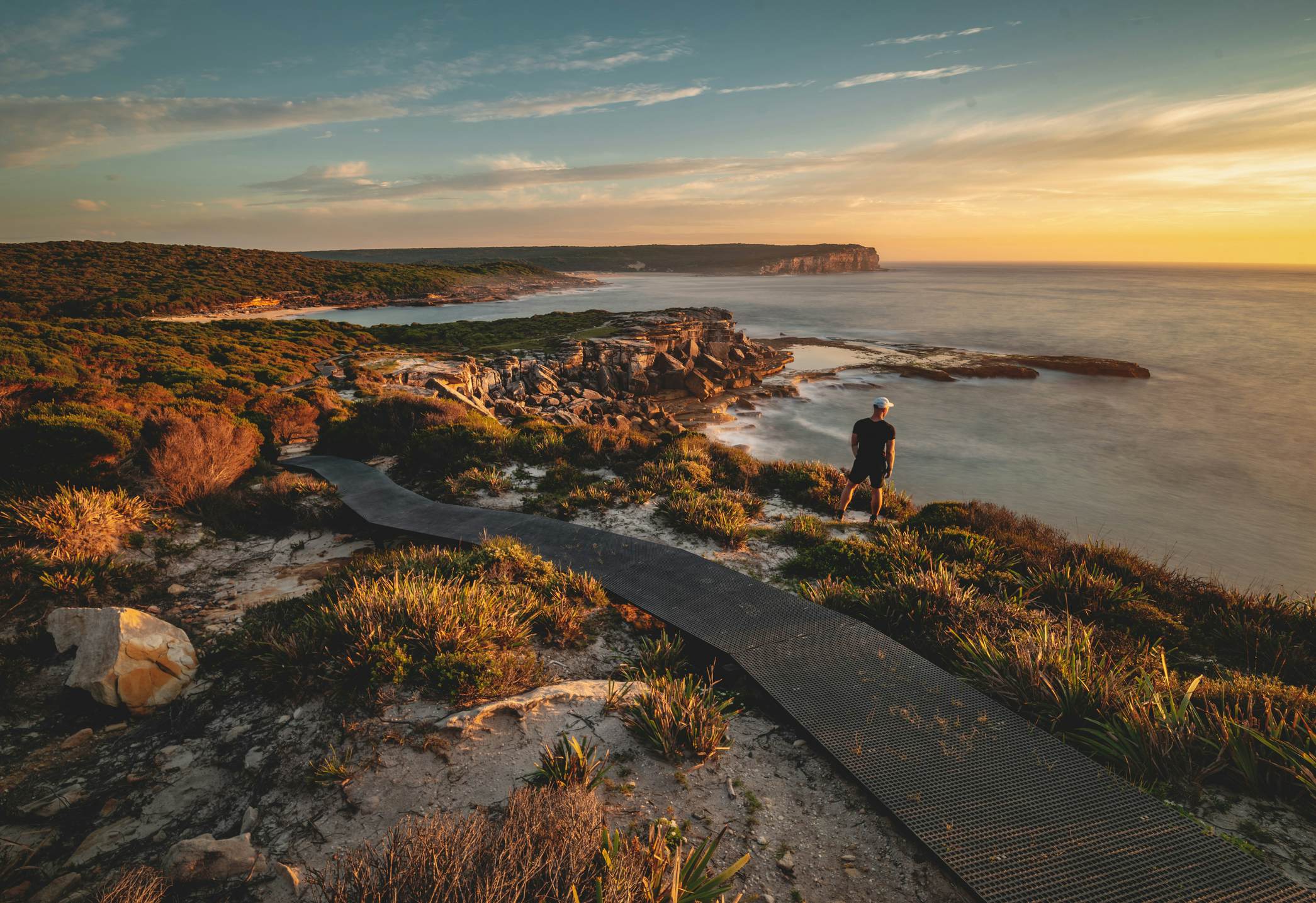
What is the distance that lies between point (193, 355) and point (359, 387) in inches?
306

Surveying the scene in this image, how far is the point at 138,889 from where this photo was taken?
2.39 metres

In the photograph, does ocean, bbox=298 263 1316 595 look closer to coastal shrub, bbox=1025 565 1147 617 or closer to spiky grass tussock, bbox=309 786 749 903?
coastal shrub, bbox=1025 565 1147 617

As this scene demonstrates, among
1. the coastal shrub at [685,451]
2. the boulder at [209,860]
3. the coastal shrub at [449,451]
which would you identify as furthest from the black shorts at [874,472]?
the boulder at [209,860]

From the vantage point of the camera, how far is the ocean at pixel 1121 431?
57.4 feet

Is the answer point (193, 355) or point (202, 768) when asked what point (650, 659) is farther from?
point (193, 355)

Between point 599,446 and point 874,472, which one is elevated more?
point 874,472

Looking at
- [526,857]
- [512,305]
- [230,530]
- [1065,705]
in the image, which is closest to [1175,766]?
[1065,705]

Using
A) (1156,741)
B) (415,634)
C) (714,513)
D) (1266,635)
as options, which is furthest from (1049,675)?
(415,634)

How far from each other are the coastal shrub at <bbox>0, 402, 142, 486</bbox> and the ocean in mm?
19163

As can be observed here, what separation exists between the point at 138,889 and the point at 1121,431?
3675 cm

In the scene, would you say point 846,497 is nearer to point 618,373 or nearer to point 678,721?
point 678,721

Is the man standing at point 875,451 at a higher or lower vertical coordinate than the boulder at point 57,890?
higher

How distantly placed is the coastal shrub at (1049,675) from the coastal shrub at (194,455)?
11.2 m

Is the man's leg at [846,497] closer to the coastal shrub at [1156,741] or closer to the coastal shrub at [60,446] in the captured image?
the coastal shrub at [1156,741]
